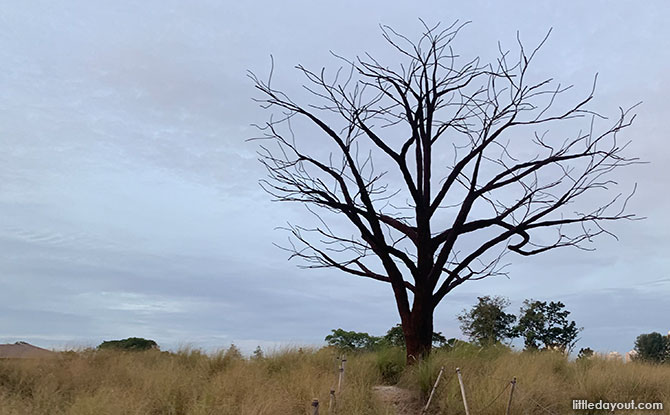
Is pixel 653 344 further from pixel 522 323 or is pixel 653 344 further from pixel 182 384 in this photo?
pixel 182 384

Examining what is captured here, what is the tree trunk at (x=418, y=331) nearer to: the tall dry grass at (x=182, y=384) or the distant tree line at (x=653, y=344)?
the tall dry grass at (x=182, y=384)

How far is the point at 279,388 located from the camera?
8.28 metres

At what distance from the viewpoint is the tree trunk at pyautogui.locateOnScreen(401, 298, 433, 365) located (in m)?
10.3

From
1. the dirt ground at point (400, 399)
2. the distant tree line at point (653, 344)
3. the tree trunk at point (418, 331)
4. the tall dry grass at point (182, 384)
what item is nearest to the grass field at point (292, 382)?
the tall dry grass at point (182, 384)

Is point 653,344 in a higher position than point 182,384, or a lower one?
higher

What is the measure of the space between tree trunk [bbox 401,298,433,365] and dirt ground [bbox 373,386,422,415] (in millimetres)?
1296

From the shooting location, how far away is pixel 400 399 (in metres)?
8.73

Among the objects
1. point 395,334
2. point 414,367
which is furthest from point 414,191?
point 395,334

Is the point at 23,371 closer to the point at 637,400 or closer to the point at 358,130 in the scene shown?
the point at 358,130

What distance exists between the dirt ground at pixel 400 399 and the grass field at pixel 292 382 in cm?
16

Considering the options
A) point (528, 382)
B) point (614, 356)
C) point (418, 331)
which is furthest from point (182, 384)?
point (614, 356)

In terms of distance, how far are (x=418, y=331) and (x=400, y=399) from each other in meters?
1.84

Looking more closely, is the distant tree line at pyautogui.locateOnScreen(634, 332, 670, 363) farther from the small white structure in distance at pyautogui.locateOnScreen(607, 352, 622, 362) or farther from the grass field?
the grass field

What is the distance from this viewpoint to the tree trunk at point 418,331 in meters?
10.3
